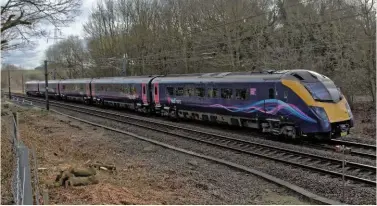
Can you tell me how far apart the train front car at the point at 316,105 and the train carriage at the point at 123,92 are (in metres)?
14.7

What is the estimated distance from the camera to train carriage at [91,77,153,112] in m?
30.8

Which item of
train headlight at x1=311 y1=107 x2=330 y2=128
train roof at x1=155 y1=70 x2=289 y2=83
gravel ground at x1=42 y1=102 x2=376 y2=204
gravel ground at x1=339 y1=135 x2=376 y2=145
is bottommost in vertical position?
gravel ground at x1=42 y1=102 x2=376 y2=204

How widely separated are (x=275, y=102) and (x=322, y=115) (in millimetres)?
2127

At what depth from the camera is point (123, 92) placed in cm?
3466

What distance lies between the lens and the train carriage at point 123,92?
3075cm

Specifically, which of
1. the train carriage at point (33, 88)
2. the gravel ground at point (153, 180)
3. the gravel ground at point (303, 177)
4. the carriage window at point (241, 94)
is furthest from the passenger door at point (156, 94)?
the train carriage at point (33, 88)

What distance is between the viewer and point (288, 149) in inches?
615

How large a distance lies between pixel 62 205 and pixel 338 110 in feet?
39.2

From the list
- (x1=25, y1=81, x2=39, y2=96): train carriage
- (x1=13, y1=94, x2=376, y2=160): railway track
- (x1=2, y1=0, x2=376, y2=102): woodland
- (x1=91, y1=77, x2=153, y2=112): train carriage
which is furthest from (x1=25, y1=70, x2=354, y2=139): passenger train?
(x1=25, y1=81, x2=39, y2=96): train carriage

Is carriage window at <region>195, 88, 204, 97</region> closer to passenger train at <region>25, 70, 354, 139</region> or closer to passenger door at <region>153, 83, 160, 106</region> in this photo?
passenger train at <region>25, 70, 354, 139</region>

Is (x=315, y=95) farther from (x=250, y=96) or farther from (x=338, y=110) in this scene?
(x=250, y=96)

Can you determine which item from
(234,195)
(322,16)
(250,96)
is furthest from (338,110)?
(322,16)

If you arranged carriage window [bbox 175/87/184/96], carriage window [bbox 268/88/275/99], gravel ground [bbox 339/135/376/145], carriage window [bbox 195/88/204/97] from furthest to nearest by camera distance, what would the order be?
carriage window [bbox 175/87/184/96] → carriage window [bbox 195/88/204/97] → carriage window [bbox 268/88/275/99] → gravel ground [bbox 339/135/376/145]

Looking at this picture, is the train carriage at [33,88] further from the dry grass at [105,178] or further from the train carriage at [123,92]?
the dry grass at [105,178]
